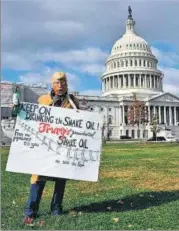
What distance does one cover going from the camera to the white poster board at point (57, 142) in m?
6.58

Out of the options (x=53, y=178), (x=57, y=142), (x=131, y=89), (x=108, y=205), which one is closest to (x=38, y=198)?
(x=53, y=178)

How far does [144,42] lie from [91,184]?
12873cm

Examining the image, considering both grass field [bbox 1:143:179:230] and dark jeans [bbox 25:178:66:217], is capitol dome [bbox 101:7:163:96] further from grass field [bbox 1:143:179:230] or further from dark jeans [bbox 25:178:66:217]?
dark jeans [bbox 25:178:66:217]

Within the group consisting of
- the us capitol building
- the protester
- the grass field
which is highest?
the us capitol building

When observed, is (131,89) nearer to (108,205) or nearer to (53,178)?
(108,205)

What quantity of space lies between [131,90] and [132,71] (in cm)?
547

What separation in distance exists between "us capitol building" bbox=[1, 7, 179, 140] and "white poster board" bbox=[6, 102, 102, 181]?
11087 centimetres

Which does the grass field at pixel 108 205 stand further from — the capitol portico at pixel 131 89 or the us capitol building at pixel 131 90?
the capitol portico at pixel 131 89

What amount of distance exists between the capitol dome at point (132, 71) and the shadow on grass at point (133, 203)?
4656 inches

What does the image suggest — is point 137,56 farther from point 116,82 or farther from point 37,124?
point 37,124

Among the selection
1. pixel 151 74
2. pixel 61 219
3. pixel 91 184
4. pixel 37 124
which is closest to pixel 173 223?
pixel 61 219

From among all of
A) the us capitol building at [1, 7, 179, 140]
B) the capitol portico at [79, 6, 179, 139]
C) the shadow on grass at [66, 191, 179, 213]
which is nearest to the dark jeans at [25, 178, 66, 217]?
the shadow on grass at [66, 191, 179, 213]

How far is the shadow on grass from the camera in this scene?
716 centimetres

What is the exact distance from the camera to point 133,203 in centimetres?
759
